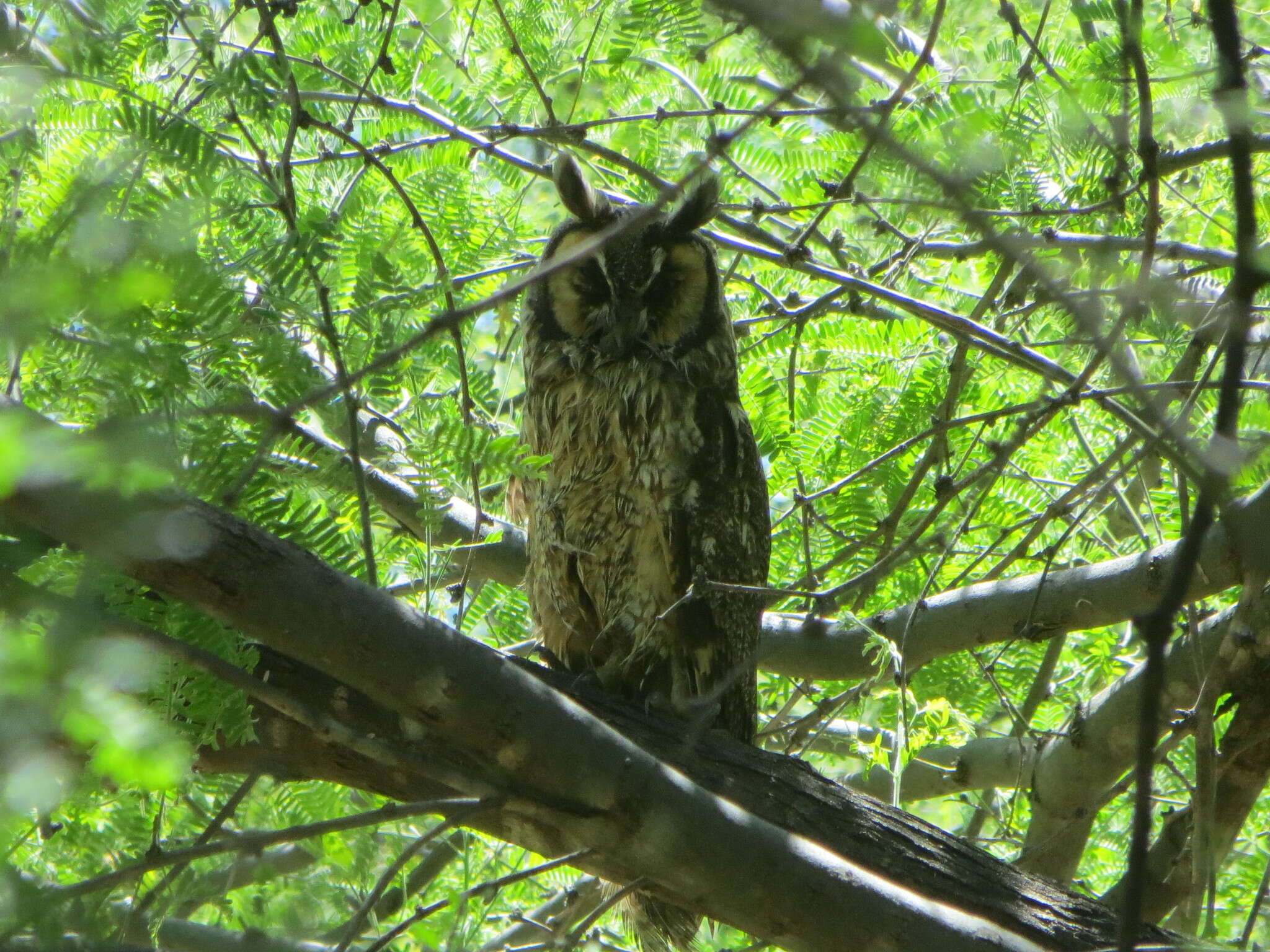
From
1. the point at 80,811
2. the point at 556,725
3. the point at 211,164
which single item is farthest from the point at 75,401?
the point at 80,811

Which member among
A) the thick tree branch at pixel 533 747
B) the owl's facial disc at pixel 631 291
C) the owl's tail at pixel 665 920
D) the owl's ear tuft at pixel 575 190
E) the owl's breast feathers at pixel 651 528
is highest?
the owl's ear tuft at pixel 575 190

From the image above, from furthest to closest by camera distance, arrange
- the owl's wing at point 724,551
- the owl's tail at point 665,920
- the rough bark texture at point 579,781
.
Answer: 1. the owl's wing at point 724,551
2. the owl's tail at point 665,920
3. the rough bark texture at point 579,781

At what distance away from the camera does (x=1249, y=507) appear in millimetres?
1797

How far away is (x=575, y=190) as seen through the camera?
9.52 ft

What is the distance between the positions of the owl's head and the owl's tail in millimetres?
1275

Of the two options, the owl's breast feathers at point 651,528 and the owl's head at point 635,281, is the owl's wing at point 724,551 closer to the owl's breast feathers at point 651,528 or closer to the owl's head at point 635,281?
the owl's breast feathers at point 651,528

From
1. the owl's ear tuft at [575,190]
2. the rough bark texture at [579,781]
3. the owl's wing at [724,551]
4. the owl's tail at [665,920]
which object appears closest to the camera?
the rough bark texture at [579,781]

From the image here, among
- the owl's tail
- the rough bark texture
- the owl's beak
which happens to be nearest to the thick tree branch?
the rough bark texture

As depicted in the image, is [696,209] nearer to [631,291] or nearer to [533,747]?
[631,291]

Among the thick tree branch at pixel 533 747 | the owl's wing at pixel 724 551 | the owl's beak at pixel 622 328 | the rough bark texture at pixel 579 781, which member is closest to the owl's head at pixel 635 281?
the owl's beak at pixel 622 328

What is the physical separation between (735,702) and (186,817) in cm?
123

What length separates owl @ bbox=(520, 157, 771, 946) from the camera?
2.79 m

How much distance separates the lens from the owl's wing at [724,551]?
277 centimetres

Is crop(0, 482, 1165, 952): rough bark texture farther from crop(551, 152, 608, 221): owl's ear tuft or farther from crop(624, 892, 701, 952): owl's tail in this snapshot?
crop(551, 152, 608, 221): owl's ear tuft
